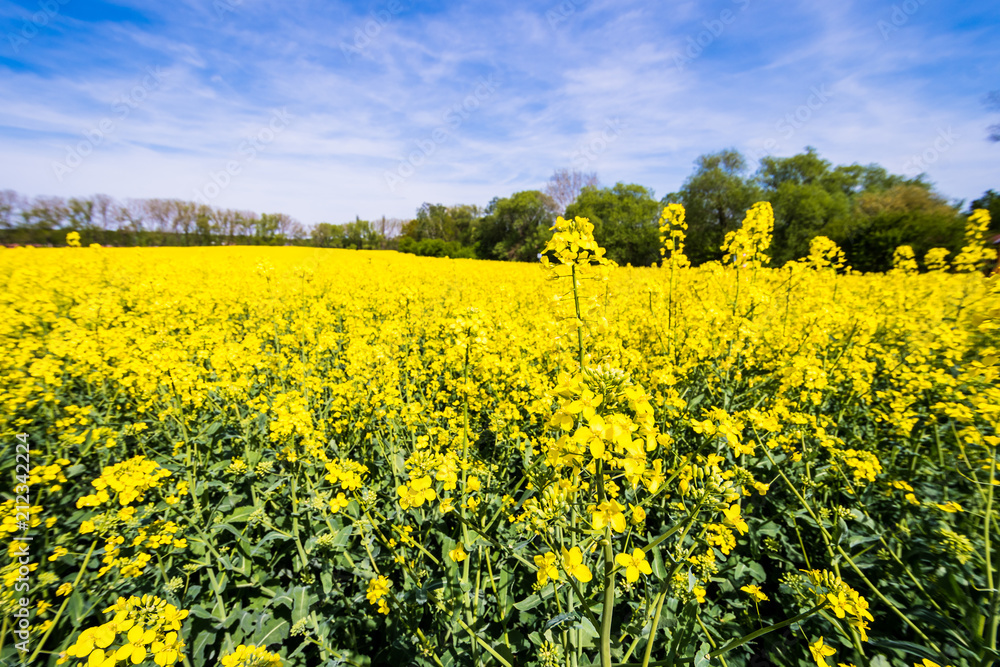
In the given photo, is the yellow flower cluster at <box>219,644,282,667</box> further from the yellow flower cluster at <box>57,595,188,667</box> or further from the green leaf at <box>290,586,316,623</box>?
the green leaf at <box>290,586,316,623</box>

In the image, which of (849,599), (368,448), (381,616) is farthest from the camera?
(368,448)

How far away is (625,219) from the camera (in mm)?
30531

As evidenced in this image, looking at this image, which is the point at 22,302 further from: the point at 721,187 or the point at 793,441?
the point at 721,187

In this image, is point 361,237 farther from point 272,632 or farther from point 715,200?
point 272,632

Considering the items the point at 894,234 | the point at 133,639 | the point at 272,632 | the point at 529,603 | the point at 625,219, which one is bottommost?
the point at 272,632

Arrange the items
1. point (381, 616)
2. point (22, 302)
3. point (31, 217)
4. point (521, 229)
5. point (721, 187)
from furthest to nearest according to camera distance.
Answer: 1. point (521, 229)
2. point (721, 187)
3. point (31, 217)
4. point (22, 302)
5. point (381, 616)

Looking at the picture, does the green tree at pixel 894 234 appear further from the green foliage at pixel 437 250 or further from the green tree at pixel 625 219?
the green foliage at pixel 437 250

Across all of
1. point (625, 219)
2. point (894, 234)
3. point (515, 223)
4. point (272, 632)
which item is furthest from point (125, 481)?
point (515, 223)

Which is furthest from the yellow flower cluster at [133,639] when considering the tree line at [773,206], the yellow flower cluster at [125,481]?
the tree line at [773,206]

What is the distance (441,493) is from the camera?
114 inches

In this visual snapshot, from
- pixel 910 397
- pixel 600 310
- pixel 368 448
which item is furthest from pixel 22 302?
pixel 910 397

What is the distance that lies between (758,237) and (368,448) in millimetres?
4793

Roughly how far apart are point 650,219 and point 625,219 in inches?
118

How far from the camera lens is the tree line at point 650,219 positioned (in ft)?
61.1
